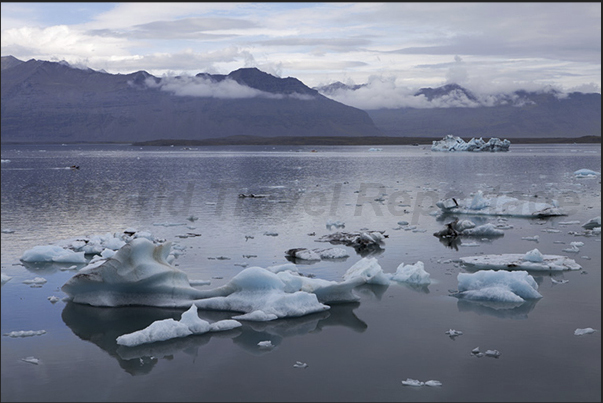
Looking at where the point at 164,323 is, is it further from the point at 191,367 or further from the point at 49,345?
the point at 49,345

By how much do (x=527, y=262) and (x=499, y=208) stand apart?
33.7 ft

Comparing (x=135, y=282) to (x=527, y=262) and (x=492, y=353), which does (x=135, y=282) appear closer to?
(x=492, y=353)

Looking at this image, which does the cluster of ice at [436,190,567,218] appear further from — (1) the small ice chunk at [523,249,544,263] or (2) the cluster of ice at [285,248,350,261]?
(2) the cluster of ice at [285,248,350,261]

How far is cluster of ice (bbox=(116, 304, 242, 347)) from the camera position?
9.91 metres

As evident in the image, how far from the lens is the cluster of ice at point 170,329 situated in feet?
32.5

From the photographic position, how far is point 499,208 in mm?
24734

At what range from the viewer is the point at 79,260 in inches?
612

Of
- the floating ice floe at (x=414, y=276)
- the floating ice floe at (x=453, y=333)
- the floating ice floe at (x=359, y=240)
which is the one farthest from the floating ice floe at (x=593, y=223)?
the floating ice floe at (x=453, y=333)

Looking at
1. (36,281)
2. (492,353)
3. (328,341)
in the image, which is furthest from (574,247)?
(36,281)

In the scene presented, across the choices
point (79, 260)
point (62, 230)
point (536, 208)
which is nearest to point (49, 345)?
point (79, 260)

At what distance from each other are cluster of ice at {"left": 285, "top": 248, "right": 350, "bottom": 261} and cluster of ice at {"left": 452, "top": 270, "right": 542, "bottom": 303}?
420cm

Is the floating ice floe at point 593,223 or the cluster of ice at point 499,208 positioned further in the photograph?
the cluster of ice at point 499,208

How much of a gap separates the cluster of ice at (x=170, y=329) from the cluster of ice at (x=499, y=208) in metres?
16.0

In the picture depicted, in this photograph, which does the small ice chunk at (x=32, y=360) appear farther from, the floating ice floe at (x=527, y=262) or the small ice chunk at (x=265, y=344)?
the floating ice floe at (x=527, y=262)
